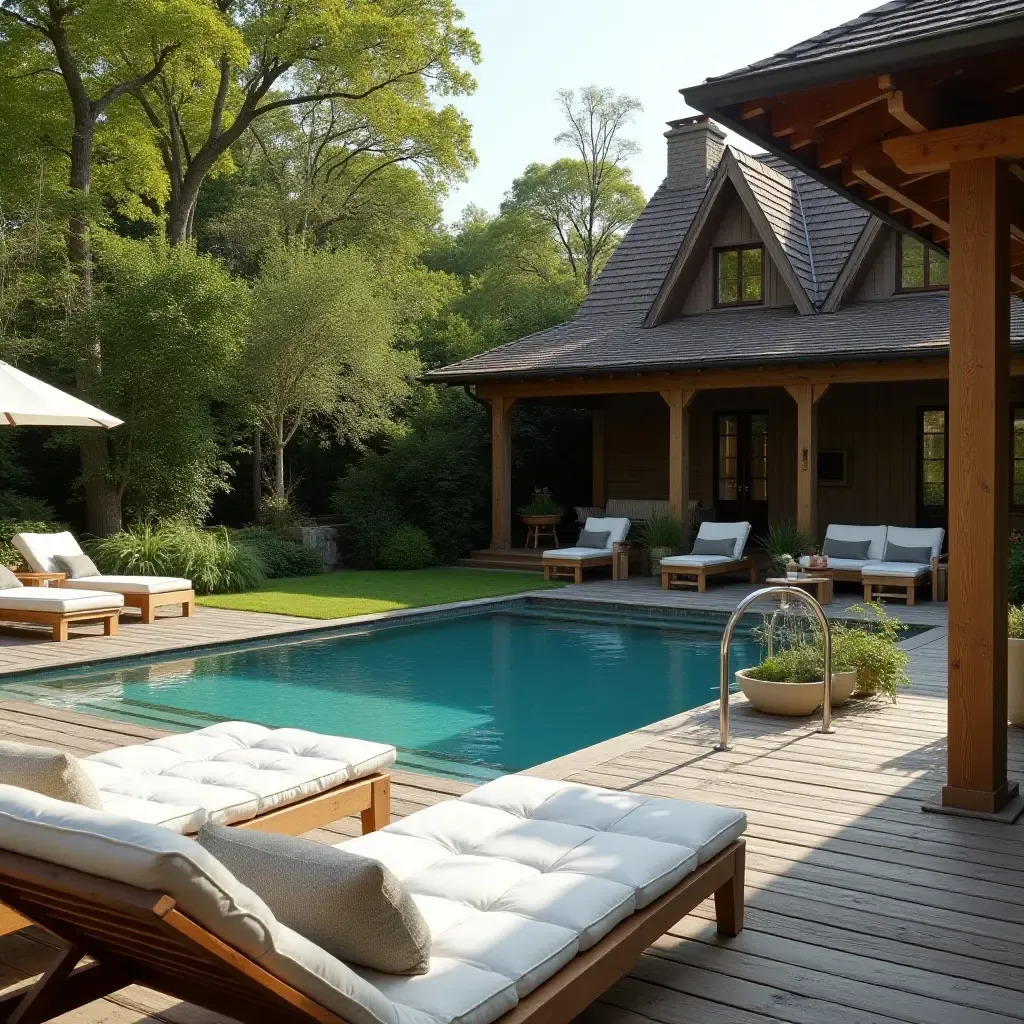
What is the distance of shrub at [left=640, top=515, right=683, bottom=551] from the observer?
51.2 ft

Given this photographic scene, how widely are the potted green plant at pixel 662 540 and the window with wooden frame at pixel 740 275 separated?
13.5 feet

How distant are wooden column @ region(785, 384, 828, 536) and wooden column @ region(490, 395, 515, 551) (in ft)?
15.2

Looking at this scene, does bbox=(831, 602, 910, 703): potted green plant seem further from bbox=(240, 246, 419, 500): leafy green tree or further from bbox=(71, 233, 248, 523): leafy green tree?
bbox=(240, 246, 419, 500): leafy green tree

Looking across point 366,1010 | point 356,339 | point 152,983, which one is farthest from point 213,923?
point 356,339

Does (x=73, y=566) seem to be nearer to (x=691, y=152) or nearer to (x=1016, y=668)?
(x=1016, y=668)

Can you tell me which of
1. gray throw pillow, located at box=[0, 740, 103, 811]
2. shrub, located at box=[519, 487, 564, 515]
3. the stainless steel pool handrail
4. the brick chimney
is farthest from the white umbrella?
the brick chimney

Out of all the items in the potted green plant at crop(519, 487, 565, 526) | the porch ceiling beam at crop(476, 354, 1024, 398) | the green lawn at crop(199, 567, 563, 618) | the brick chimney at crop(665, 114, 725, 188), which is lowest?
the green lawn at crop(199, 567, 563, 618)

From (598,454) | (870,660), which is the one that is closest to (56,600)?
(870,660)

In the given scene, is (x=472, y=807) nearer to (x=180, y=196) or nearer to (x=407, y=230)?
(x=180, y=196)

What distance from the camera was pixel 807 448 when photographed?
14688 millimetres

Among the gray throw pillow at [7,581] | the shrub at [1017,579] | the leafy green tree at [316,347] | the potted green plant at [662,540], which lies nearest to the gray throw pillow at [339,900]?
the shrub at [1017,579]

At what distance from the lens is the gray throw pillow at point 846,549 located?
1416cm

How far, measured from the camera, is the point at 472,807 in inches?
144

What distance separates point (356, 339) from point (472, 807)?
14.6 metres
